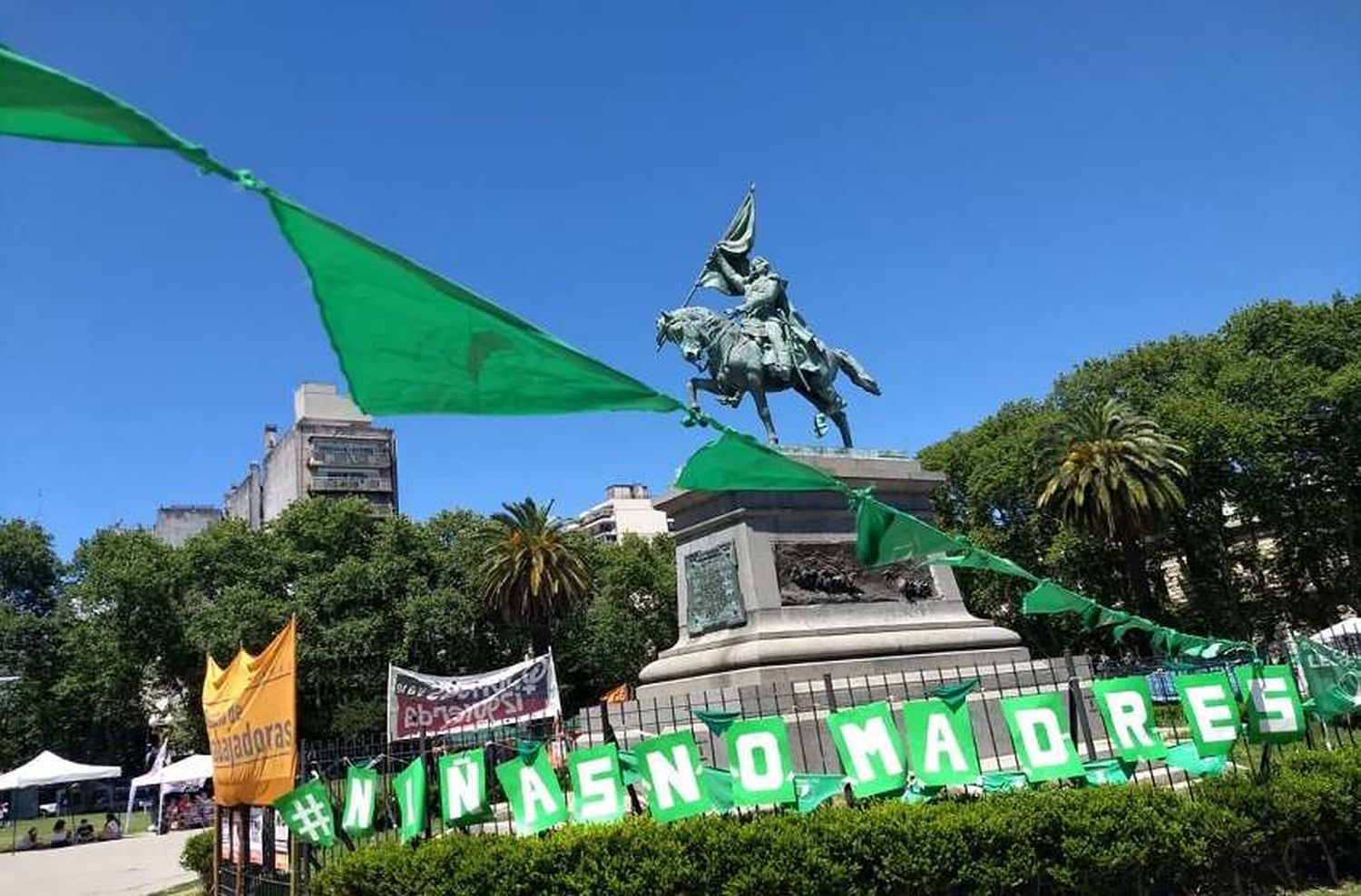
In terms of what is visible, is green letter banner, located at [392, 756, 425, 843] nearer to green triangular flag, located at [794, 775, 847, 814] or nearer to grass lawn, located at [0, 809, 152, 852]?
green triangular flag, located at [794, 775, 847, 814]

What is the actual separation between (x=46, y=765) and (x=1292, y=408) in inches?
1757

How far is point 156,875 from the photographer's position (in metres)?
19.4

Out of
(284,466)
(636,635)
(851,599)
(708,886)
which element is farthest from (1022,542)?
(284,466)

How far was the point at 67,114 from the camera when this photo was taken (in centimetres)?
373

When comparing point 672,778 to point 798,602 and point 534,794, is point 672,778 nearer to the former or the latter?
point 534,794

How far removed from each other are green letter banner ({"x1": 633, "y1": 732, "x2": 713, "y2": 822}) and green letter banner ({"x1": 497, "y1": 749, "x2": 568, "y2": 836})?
33.2 inches

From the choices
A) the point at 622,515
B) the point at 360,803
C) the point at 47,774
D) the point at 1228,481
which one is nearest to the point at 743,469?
the point at 360,803

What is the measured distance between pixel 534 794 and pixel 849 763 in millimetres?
2707

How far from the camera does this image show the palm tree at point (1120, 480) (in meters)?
33.8

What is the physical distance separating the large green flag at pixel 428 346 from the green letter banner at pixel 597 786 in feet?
15.5

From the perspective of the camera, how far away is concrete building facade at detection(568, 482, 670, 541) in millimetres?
106625

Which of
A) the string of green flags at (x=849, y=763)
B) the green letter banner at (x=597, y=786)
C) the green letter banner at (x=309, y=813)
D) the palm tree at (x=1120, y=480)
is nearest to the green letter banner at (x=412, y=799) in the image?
the string of green flags at (x=849, y=763)

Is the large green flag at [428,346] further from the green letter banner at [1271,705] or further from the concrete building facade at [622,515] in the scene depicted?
the concrete building facade at [622,515]

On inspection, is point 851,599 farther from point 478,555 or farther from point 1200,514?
point 478,555
